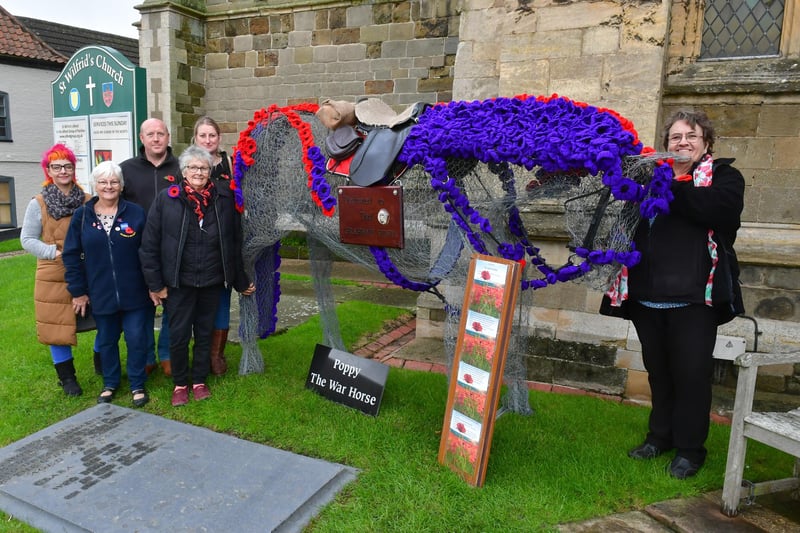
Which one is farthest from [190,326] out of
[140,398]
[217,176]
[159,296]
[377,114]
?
[377,114]

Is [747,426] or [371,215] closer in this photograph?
[747,426]

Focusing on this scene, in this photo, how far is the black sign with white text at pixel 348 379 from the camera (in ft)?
12.4

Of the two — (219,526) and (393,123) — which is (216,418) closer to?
(219,526)

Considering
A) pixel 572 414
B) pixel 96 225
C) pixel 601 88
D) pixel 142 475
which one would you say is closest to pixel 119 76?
pixel 96 225

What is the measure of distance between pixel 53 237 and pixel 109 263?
505mm

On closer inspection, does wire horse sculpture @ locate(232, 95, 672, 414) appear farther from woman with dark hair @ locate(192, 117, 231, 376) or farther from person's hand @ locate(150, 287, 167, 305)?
person's hand @ locate(150, 287, 167, 305)

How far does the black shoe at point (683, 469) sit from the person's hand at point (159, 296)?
11.0 ft

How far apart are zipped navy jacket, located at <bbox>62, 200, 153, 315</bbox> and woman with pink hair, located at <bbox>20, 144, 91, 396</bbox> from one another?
0.19 meters

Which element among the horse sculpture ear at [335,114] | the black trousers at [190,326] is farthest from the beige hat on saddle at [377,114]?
the black trousers at [190,326]

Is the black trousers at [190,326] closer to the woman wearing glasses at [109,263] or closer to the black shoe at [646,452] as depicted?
the woman wearing glasses at [109,263]

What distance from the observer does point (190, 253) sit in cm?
376

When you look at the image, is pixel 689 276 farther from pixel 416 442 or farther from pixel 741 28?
pixel 741 28

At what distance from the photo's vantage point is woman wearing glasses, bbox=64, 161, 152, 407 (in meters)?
3.69

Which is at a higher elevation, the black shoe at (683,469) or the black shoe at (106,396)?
the black shoe at (683,469)
